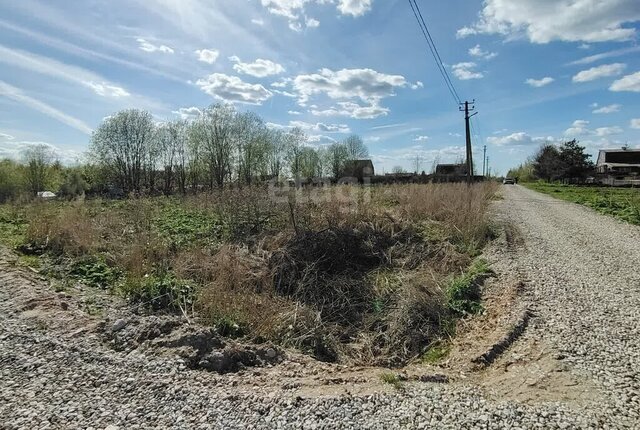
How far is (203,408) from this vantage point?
3436 millimetres

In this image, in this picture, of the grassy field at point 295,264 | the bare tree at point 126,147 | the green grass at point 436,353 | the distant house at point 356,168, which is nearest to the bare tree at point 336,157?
the distant house at point 356,168

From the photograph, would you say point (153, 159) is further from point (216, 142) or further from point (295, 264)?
point (295, 264)

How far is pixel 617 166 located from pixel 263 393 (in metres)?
73.3

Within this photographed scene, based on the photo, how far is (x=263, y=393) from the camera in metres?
3.77

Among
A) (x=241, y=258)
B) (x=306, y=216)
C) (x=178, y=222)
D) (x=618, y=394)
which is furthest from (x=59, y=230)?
(x=618, y=394)

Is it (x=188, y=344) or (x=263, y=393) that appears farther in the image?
(x=188, y=344)

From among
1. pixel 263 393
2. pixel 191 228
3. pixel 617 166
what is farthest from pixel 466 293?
pixel 617 166

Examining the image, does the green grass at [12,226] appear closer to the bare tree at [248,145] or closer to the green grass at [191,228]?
the green grass at [191,228]

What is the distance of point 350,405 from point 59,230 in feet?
30.5

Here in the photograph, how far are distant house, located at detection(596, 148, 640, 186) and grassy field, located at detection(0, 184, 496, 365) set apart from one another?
46.5 m

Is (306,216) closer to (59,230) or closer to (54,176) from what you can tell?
(59,230)

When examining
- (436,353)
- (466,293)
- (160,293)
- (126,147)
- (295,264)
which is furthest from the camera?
(126,147)

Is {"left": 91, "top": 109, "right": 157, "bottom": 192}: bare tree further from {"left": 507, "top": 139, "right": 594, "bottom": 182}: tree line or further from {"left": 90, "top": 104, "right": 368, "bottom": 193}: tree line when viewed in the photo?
{"left": 507, "top": 139, "right": 594, "bottom": 182}: tree line

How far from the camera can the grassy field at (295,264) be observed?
241 inches
